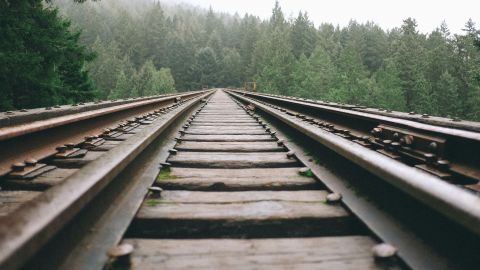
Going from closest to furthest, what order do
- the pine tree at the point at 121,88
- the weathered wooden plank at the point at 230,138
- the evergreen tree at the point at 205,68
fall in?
the weathered wooden plank at the point at 230,138 → the pine tree at the point at 121,88 → the evergreen tree at the point at 205,68

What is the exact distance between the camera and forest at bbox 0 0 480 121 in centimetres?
→ 1366

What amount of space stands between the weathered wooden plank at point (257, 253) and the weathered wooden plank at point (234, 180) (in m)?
0.71

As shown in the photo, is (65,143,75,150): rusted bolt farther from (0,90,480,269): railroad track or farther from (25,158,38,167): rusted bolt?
(25,158,38,167): rusted bolt

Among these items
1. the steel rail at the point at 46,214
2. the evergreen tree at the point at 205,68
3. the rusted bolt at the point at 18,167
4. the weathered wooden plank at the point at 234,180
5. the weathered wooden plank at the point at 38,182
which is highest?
the evergreen tree at the point at 205,68

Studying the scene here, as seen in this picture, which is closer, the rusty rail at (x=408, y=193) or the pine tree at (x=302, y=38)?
the rusty rail at (x=408, y=193)

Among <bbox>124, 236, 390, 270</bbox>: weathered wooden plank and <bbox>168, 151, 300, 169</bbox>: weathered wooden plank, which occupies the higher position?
<bbox>168, 151, 300, 169</bbox>: weathered wooden plank

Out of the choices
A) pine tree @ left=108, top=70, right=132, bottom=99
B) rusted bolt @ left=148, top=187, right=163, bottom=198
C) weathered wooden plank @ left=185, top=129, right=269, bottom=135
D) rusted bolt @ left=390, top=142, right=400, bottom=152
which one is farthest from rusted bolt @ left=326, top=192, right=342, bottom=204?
pine tree @ left=108, top=70, right=132, bottom=99

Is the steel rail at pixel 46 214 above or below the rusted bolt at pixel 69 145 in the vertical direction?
above

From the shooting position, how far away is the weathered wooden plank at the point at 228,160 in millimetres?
2789

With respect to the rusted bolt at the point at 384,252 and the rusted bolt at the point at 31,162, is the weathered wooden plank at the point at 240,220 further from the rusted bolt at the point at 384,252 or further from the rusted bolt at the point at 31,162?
the rusted bolt at the point at 31,162

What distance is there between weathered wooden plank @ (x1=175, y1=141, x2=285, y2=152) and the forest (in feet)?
33.4

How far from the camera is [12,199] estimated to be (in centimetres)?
172

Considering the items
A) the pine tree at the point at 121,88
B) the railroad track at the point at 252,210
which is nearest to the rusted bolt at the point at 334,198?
the railroad track at the point at 252,210

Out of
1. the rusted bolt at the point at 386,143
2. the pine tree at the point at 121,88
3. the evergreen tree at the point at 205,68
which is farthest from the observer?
the evergreen tree at the point at 205,68
